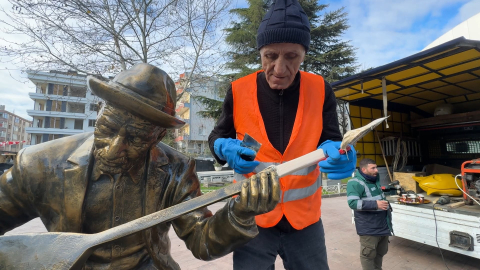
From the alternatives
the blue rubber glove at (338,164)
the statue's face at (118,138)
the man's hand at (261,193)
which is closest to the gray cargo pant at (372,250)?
the blue rubber glove at (338,164)

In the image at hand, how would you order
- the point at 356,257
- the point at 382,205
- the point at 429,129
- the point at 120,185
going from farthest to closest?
the point at 429,129, the point at 356,257, the point at 382,205, the point at 120,185

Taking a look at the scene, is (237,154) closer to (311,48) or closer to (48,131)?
(311,48)

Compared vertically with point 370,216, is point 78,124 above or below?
above

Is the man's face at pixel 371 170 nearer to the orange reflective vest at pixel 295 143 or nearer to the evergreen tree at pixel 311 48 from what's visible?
the orange reflective vest at pixel 295 143

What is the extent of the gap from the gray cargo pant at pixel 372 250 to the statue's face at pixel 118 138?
337 cm

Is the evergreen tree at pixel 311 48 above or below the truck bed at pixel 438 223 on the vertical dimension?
above

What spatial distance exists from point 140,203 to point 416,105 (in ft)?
28.4

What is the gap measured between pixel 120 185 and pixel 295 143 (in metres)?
1.06

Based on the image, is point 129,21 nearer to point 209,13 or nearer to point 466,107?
point 209,13

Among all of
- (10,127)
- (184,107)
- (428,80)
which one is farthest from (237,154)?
(10,127)

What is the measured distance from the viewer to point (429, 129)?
285 inches

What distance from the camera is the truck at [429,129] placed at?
12.3 feet

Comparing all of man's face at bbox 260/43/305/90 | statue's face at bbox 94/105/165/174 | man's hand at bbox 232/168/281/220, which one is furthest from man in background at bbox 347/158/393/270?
statue's face at bbox 94/105/165/174

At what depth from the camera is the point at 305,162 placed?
1.06m
